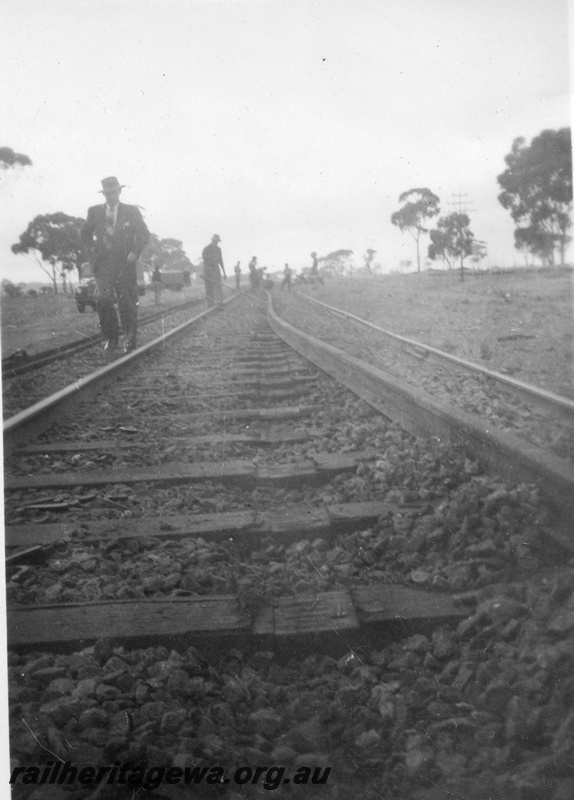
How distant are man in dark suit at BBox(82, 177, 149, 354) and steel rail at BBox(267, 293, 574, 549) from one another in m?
1.48

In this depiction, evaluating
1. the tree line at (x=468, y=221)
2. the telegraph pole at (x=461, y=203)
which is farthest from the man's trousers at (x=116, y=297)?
the telegraph pole at (x=461, y=203)

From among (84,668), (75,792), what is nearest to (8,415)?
(84,668)

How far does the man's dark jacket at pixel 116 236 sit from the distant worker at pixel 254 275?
0.57 meters

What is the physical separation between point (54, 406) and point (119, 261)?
1.02m

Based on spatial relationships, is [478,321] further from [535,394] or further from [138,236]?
[138,236]

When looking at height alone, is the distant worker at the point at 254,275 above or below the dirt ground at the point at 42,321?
above

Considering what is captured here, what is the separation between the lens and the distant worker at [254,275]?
306cm

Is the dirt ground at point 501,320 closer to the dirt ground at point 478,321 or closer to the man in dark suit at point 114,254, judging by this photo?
the dirt ground at point 478,321

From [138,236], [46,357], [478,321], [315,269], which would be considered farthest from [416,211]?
[478,321]

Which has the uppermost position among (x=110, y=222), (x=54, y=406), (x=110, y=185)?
(x=110, y=185)

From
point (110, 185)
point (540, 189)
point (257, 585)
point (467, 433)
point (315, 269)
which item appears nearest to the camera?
point (257, 585)

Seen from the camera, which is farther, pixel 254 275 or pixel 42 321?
pixel 42 321

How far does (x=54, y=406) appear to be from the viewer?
300 cm

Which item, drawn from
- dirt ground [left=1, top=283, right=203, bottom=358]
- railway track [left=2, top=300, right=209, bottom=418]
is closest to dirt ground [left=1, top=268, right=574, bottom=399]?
dirt ground [left=1, top=283, right=203, bottom=358]
